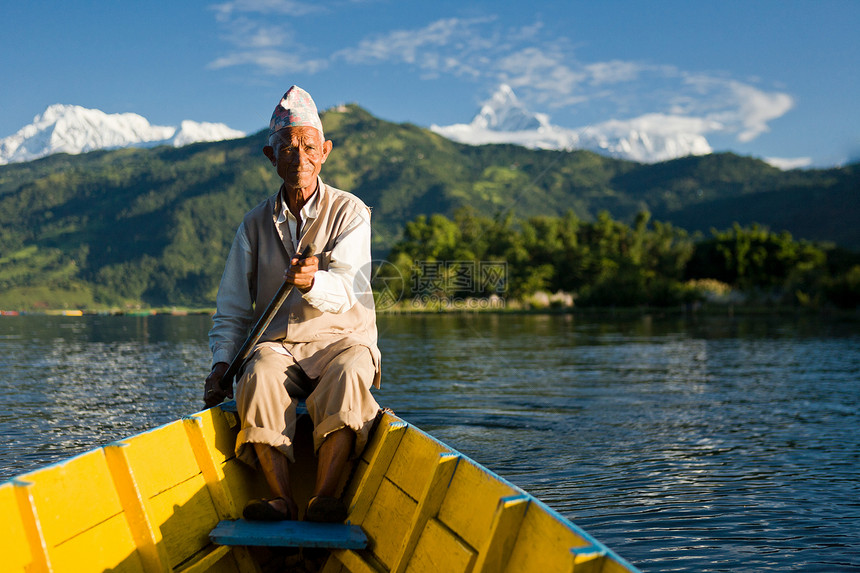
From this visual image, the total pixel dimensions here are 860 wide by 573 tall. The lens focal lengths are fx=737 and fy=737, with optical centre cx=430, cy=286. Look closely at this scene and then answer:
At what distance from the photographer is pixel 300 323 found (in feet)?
12.3

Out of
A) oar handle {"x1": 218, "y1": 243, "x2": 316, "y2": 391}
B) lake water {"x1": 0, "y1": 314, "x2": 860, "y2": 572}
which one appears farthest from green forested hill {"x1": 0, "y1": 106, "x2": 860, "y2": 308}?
oar handle {"x1": 218, "y1": 243, "x2": 316, "y2": 391}

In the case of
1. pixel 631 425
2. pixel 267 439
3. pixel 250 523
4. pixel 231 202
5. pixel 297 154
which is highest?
pixel 231 202

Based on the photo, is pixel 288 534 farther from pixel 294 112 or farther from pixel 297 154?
pixel 294 112

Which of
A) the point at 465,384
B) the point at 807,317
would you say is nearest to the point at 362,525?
the point at 465,384

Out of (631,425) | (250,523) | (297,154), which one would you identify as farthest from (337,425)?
(631,425)

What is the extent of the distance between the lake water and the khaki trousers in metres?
2.40

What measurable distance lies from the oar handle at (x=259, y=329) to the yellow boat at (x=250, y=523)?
0.62ft

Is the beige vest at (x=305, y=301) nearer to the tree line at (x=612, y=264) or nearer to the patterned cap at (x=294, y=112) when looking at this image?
the patterned cap at (x=294, y=112)

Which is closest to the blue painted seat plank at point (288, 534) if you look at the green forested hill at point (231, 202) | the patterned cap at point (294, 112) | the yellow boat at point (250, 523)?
the yellow boat at point (250, 523)

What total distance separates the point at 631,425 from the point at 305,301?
7.00 metres

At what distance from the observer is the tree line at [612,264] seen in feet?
152

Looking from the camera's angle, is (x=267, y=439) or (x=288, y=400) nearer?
(x=267, y=439)

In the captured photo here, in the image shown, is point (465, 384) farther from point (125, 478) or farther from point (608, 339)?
point (608, 339)

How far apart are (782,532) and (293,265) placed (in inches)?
164
